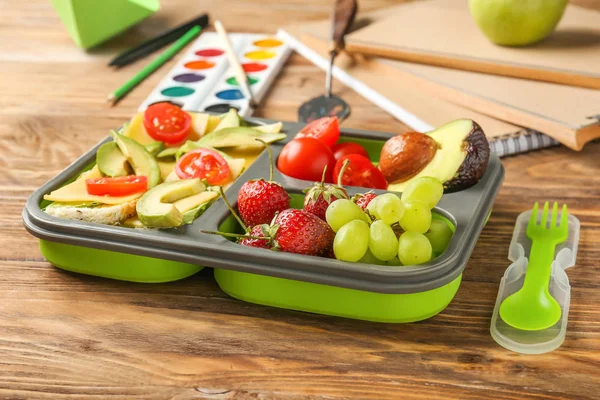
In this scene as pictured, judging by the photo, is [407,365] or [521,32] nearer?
[407,365]

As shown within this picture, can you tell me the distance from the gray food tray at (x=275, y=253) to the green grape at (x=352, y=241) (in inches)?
0.7

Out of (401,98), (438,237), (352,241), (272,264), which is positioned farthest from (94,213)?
(401,98)

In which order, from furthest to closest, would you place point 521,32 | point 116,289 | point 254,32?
point 254,32 → point 521,32 → point 116,289

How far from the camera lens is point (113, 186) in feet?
4.26

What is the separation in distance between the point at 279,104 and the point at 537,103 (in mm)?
592

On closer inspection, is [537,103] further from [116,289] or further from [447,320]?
[116,289]

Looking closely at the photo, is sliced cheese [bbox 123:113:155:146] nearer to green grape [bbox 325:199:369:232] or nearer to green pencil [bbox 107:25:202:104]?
green pencil [bbox 107:25:202:104]

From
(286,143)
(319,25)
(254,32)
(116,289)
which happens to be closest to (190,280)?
(116,289)

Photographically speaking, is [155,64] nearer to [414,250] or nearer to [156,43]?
[156,43]

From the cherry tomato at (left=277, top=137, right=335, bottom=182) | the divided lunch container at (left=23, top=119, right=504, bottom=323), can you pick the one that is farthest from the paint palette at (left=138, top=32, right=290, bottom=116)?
the divided lunch container at (left=23, top=119, right=504, bottom=323)

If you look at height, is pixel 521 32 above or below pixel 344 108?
above

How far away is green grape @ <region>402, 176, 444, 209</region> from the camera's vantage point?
3.76 ft

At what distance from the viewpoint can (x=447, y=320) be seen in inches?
44.4

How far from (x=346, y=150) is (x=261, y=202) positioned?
0.95 ft
